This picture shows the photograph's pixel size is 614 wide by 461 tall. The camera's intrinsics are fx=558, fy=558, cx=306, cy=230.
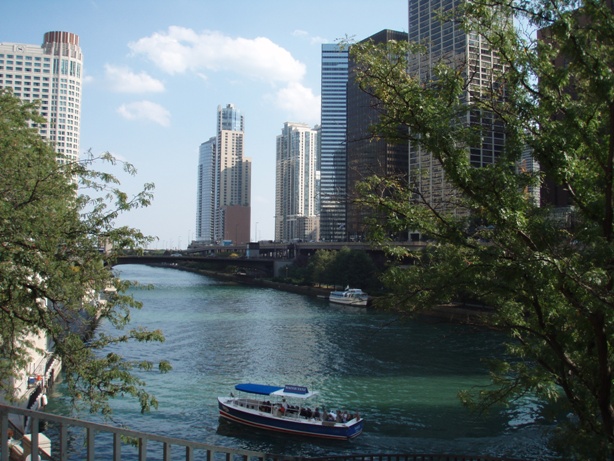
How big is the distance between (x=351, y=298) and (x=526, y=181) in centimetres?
6138

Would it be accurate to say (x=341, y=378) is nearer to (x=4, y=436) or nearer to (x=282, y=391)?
(x=282, y=391)

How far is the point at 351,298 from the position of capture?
6881 cm

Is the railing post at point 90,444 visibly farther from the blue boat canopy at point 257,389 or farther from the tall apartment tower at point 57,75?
the tall apartment tower at point 57,75

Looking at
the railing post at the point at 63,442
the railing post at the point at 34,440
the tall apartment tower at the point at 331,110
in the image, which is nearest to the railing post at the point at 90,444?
the railing post at the point at 63,442

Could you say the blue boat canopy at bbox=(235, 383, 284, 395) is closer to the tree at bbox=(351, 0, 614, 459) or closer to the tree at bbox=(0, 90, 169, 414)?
the tree at bbox=(0, 90, 169, 414)

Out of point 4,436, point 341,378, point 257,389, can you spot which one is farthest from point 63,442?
point 341,378

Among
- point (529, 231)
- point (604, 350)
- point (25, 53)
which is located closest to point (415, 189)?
point (529, 231)

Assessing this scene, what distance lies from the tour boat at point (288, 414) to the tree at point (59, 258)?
13.5 metres

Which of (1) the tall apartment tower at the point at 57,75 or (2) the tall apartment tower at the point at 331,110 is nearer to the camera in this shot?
(1) the tall apartment tower at the point at 57,75

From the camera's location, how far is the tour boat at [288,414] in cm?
A: 2242

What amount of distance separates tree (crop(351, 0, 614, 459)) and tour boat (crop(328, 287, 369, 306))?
2336 inches

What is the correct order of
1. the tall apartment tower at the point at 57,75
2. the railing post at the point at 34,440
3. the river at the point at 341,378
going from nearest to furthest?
the railing post at the point at 34,440
the river at the point at 341,378
the tall apartment tower at the point at 57,75

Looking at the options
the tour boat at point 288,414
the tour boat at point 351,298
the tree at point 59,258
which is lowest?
the tour boat at point 288,414

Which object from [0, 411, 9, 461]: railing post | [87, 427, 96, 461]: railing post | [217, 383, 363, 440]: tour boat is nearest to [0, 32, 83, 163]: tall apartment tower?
[217, 383, 363, 440]: tour boat
